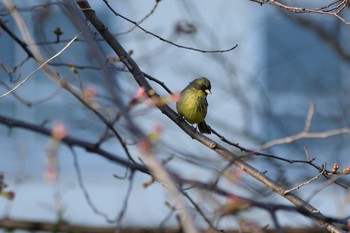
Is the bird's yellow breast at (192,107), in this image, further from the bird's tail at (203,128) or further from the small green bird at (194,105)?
the bird's tail at (203,128)

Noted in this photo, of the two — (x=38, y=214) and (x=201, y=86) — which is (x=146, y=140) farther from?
(x=38, y=214)

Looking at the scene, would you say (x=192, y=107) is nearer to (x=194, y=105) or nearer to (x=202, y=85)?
(x=194, y=105)

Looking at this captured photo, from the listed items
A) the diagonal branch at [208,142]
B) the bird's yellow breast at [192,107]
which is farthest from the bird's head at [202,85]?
the diagonal branch at [208,142]

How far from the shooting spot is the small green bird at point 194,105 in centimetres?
420

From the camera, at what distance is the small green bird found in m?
4.20

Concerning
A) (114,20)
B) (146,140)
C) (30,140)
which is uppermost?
(114,20)

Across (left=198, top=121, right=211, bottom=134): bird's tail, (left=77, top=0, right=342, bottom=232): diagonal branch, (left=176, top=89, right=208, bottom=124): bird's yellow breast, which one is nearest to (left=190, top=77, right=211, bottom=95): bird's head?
(left=176, top=89, right=208, bottom=124): bird's yellow breast

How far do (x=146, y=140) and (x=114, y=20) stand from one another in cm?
771

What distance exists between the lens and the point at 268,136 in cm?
930

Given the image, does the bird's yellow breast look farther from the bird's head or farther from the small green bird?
the bird's head

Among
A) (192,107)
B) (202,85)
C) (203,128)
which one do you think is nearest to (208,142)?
(203,128)

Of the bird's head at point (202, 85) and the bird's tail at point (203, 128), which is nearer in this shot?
the bird's tail at point (203, 128)

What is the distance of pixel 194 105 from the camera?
4348mm

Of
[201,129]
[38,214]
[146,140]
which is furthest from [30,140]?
[146,140]
